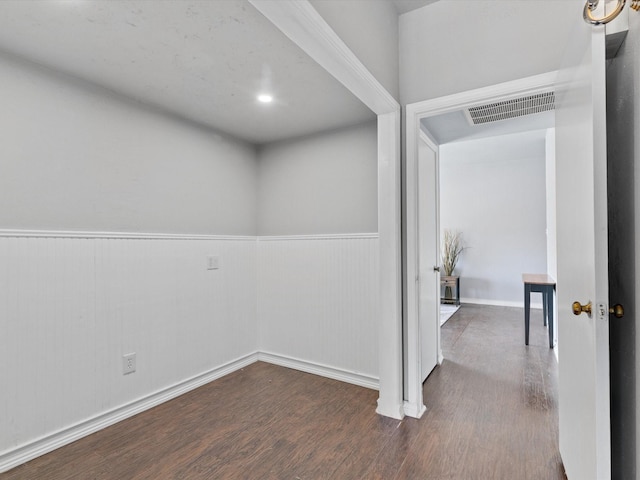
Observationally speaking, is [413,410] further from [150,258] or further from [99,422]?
[150,258]

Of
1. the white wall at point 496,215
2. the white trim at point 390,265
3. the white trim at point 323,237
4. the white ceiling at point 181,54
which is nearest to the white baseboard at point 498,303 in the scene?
the white wall at point 496,215

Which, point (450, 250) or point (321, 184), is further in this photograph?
point (450, 250)

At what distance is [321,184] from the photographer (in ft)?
10.3

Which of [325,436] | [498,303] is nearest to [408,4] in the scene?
[325,436]

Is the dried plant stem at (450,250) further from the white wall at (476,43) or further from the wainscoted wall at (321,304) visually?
the white wall at (476,43)

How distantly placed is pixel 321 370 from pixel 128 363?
5.16 feet

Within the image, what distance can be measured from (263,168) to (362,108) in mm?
1318

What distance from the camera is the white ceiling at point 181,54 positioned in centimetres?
157

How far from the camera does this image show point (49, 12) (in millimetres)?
1539

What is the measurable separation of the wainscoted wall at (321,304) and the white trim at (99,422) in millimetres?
632

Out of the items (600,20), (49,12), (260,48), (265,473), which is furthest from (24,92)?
(600,20)

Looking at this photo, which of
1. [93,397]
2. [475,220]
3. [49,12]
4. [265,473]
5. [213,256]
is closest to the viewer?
[49,12]

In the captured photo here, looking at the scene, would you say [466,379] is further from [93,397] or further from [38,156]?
[38,156]

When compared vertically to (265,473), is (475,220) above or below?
above
